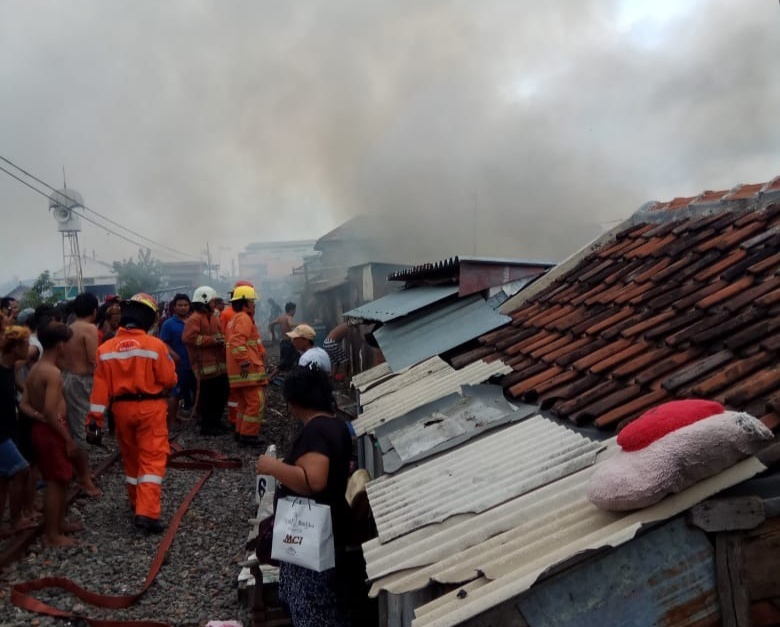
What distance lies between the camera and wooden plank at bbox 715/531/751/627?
186 centimetres

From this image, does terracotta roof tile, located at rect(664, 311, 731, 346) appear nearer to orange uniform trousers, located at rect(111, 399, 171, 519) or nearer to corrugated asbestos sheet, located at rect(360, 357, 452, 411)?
corrugated asbestos sheet, located at rect(360, 357, 452, 411)

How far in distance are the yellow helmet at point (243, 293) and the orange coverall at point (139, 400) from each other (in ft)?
9.80

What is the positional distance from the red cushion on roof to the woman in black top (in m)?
1.50

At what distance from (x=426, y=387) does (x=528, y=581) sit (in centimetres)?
237

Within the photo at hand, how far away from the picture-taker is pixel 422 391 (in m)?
4.04

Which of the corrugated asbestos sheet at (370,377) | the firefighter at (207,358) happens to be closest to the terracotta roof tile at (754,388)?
the corrugated asbestos sheet at (370,377)

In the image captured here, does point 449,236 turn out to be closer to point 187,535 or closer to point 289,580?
point 187,535

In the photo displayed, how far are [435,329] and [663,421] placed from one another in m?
3.41

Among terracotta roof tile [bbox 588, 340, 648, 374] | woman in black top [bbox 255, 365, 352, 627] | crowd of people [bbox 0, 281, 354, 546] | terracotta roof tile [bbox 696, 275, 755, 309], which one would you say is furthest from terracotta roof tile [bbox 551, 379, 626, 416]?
crowd of people [bbox 0, 281, 354, 546]

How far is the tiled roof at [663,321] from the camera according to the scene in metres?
2.67

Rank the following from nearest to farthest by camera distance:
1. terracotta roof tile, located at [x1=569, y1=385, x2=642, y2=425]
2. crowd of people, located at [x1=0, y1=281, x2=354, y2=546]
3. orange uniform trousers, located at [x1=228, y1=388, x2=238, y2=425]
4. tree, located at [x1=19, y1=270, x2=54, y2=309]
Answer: terracotta roof tile, located at [x1=569, y1=385, x2=642, y2=425], crowd of people, located at [x1=0, y1=281, x2=354, y2=546], orange uniform trousers, located at [x1=228, y1=388, x2=238, y2=425], tree, located at [x1=19, y1=270, x2=54, y2=309]

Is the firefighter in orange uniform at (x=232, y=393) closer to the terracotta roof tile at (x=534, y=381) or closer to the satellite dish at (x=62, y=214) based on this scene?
the terracotta roof tile at (x=534, y=381)

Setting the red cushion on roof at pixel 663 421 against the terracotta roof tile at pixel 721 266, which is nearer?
the red cushion on roof at pixel 663 421

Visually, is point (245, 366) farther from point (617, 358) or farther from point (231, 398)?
point (617, 358)
